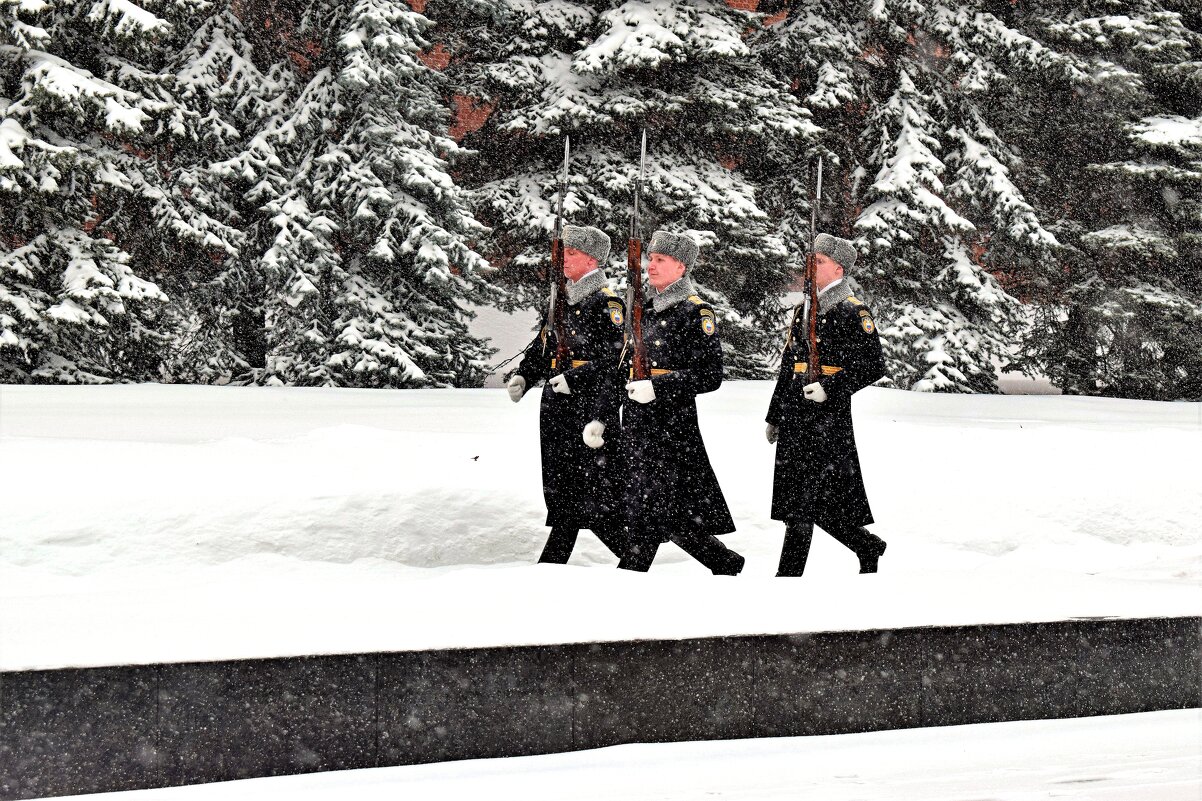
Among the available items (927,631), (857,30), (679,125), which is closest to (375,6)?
(679,125)

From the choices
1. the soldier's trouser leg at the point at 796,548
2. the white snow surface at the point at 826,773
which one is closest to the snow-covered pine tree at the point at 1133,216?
the soldier's trouser leg at the point at 796,548

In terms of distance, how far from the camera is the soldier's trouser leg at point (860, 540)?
7.18 meters

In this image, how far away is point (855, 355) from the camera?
6984mm

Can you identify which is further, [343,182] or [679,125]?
[679,125]

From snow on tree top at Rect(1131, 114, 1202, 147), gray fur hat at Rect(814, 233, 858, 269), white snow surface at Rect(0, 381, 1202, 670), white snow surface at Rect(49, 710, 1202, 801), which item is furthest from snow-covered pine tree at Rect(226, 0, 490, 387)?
white snow surface at Rect(49, 710, 1202, 801)

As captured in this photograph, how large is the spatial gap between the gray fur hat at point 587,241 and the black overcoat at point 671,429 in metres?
0.37

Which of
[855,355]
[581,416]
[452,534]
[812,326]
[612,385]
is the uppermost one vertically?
[812,326]

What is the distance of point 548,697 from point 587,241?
2928 mm

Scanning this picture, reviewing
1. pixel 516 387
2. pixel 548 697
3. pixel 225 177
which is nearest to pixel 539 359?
pixel 516 387

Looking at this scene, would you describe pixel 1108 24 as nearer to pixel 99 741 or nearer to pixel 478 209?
pixel 478 209

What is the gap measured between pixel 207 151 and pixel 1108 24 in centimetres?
1430

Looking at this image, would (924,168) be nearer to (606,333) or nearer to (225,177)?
(225,177)

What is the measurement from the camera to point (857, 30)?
24.1 m

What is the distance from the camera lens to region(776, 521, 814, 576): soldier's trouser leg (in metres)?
7.13
